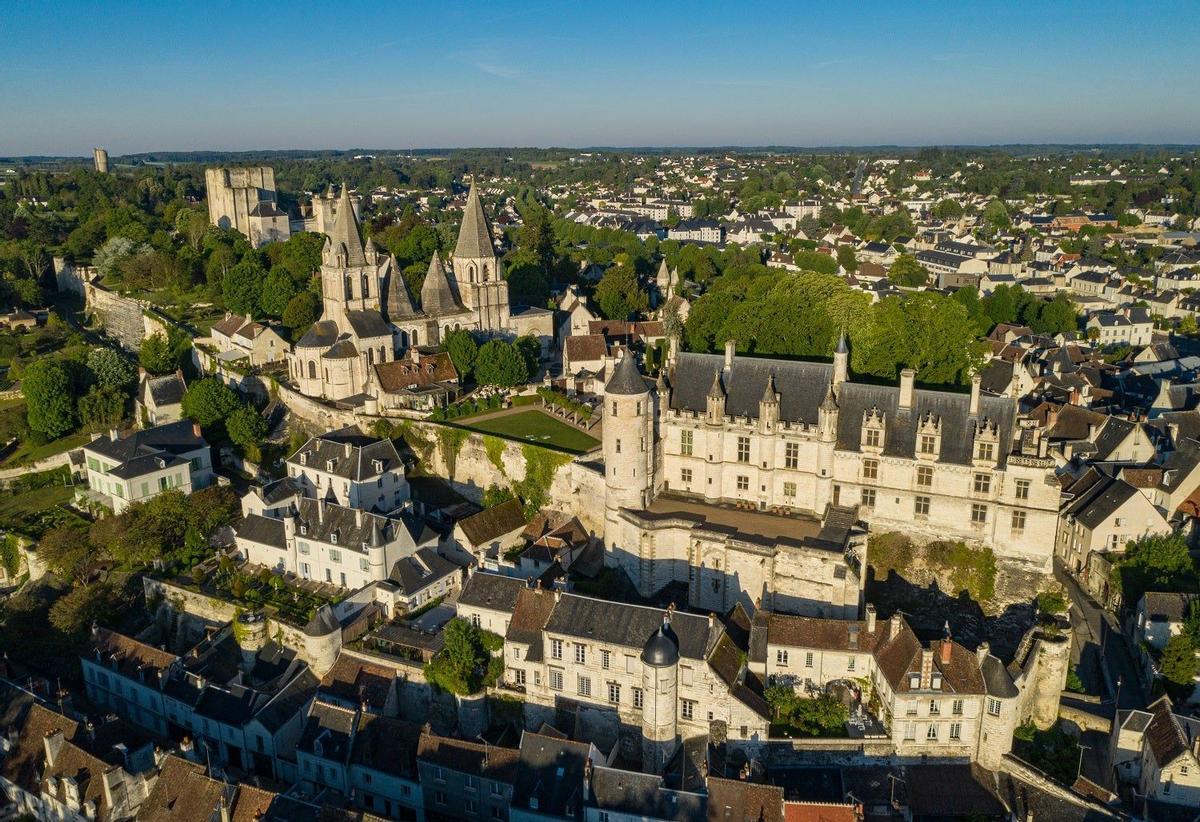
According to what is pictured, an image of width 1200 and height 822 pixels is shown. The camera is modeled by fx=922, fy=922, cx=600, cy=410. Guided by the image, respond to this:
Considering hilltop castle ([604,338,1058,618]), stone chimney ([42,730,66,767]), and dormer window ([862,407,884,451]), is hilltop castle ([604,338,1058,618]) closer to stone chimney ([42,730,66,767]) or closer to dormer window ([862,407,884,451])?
dormer window ([862,407,884,451])

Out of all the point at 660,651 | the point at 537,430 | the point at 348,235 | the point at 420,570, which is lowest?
the point at 420,570

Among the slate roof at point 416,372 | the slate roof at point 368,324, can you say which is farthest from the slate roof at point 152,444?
the slate roof at point 368,324

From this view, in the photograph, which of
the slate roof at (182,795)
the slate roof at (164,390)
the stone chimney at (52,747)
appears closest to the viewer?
the slate roof at (182,795)

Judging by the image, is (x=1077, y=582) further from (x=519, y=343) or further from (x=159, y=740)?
(x=159, y=740)

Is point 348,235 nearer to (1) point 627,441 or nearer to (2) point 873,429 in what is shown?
(1) point 627,441

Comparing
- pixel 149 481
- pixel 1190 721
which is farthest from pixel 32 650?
pixel 1190 721

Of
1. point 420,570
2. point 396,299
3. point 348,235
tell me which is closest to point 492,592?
point 420,570

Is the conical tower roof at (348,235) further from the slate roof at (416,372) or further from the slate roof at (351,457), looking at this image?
the slate roof at (351,457)
